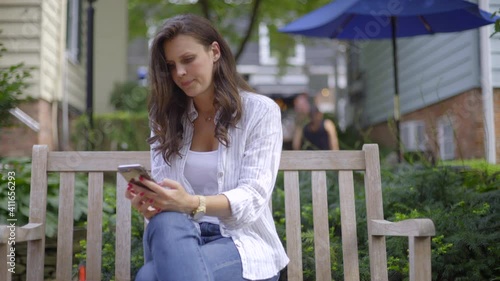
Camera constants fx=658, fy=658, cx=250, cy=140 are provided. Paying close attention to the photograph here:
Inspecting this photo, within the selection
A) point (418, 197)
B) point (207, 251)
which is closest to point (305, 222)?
point (418, 197)

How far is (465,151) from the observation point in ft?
24.5

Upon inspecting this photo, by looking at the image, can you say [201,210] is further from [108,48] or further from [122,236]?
[108,48]

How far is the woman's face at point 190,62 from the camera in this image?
242 cm

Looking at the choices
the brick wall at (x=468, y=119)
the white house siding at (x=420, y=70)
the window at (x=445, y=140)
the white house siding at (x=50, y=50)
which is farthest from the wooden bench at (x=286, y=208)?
the window at (x=445, y=140)

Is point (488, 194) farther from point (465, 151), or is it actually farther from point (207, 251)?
point (465, 151)

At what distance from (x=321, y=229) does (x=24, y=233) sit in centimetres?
122

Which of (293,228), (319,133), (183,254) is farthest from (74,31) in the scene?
(183,254)

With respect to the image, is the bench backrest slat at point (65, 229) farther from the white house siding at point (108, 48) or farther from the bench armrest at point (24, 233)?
the white house siding at point (108, 48)

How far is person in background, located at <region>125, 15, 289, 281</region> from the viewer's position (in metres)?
2.14

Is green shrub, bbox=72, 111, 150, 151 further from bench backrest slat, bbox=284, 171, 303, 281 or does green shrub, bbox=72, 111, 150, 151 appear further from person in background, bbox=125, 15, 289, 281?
person in background, bbox=125, 15, 289, 281

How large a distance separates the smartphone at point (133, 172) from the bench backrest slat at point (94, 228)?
825mm

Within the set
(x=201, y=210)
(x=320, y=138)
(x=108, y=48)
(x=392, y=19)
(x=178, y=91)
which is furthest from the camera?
(x=108, y=48)

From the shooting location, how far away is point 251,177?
2363mm

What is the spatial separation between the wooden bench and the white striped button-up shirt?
1.18ft
